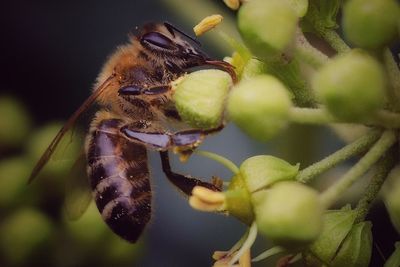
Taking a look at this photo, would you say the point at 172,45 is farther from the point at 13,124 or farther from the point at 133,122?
the point at 13,124

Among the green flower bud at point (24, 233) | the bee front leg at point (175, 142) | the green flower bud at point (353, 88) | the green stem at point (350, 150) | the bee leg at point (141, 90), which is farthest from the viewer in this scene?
the green flower bud at point (24, 233)

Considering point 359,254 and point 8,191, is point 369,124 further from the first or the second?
point 8,191

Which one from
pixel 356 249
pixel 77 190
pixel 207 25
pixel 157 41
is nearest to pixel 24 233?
pixel 77 190

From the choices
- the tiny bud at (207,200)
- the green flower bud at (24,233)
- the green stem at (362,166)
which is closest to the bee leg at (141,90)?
the tiny bud at (207,200)

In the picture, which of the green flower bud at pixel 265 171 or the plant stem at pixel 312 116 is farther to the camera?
the green flower bud at pixel 265 171

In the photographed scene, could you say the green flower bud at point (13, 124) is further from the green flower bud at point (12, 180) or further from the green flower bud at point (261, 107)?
the green flower bud at point (261, 107)

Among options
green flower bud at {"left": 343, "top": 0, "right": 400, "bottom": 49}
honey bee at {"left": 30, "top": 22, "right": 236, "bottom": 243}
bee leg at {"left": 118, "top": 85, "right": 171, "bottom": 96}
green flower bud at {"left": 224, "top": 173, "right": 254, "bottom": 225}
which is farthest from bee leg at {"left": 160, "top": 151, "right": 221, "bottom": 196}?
green flower bud at {"left": 343, "top": 0, "right": 400, "bottom": 49}
